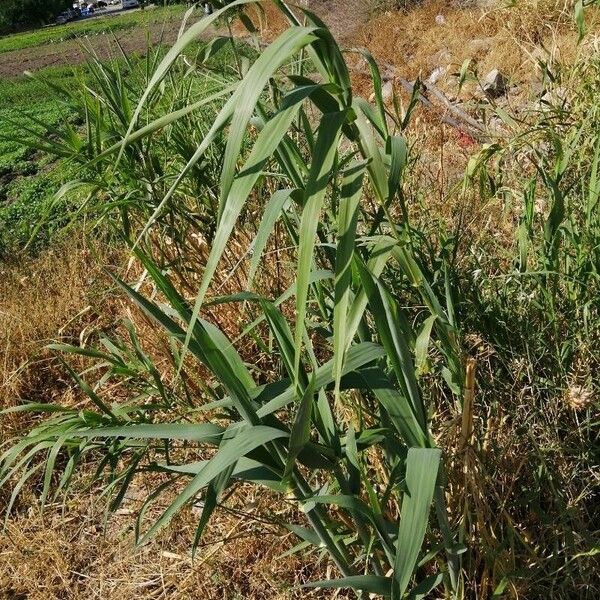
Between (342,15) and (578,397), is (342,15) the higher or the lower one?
the higher one

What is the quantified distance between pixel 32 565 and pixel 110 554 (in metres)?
0.23

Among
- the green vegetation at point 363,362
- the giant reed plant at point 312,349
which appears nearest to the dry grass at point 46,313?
the green vegetation at point 363,362

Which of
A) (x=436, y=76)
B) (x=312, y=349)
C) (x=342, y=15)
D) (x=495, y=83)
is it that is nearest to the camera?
(x=312, y=349)

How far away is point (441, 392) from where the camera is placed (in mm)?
1840

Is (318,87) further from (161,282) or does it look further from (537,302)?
(537,302)

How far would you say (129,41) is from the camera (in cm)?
2059

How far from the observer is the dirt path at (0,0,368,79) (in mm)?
11844

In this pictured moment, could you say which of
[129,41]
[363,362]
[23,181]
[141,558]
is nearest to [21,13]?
[129,41]

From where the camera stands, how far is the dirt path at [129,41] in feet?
38.9

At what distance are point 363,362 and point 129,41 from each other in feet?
69.7

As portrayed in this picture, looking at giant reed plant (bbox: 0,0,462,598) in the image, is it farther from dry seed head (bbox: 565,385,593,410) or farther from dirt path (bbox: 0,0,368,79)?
dirt path (bbox: 0,0,368,79)

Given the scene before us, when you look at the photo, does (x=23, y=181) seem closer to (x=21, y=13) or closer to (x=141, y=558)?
(x=141, y=558)

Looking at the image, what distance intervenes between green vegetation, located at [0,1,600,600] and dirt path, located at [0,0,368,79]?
5.75 ft

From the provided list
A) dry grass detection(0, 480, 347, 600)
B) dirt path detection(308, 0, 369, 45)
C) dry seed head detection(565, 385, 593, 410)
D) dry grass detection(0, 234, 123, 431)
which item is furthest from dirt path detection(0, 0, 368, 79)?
dry seed head detection(565, 385, 593, 410)
